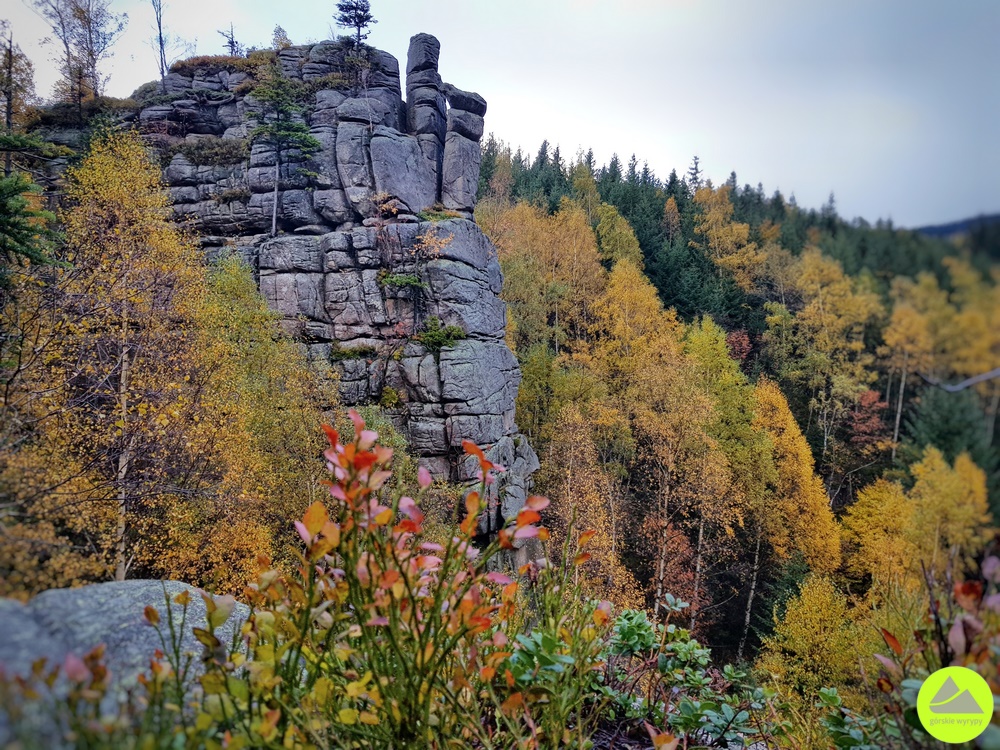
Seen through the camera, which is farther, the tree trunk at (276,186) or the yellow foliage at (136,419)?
the tree trunk at (276,186)

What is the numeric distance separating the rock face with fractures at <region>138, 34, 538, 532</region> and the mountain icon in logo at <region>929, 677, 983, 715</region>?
13346 millimetres

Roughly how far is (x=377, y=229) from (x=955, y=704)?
58.3 feet

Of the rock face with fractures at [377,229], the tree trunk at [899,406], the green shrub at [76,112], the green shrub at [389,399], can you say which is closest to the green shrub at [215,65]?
the rock face with fractures at [377,229]

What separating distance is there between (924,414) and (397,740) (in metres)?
1.58

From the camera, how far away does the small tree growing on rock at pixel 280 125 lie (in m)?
17.5

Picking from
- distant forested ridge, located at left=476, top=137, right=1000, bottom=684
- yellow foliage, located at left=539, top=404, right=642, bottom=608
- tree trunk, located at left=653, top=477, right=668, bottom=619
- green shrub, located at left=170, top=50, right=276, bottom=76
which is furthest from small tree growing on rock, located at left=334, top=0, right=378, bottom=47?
tree trunk, located at left=653, top=477, right=668, bottom=619

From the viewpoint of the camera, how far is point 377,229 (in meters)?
16.6

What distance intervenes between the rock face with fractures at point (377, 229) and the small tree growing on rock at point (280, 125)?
33cm

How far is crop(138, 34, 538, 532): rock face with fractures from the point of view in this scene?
608 inches

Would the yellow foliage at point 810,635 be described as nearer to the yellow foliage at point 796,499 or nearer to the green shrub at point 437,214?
the yellow foliage at point 796,499

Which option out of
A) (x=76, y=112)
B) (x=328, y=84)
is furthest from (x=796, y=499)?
(x=76, y=112)

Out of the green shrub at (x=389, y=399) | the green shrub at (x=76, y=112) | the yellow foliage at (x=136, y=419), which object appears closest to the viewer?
the yellow foliage at (x=136, y=419)

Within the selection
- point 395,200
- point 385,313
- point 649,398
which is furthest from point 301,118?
point 649,398

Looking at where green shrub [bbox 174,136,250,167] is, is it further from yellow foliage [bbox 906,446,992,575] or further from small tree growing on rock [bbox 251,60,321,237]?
yellow foliage [bbox 906,446,992,575]
